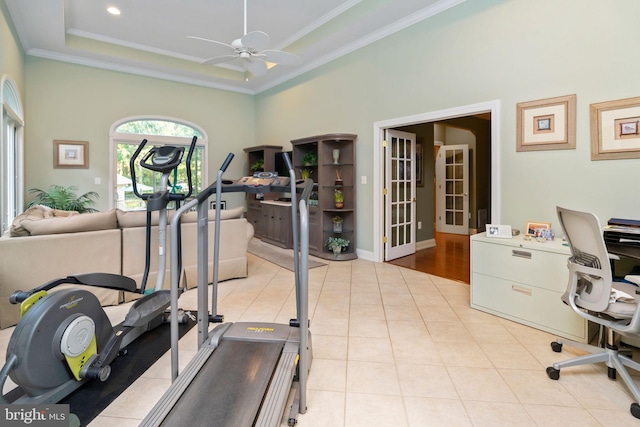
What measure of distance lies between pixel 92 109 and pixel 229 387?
619 centimetres

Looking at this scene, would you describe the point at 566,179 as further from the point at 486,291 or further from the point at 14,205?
the point at 14,205

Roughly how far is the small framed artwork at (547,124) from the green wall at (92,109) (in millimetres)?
5962

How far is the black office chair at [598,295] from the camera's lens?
5.84 ft

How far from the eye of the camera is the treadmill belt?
142 cm

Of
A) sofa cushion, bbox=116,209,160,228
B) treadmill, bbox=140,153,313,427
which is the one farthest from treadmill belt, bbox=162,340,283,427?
sofa cushion, bbox=116,209,160,228

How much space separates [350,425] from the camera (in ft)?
5.29

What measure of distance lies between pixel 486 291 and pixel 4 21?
19.4ft

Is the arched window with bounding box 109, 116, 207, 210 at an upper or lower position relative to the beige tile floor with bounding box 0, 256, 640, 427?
upper

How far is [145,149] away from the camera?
662cm

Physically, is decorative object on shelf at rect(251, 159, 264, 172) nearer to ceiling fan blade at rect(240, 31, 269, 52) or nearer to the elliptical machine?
ceiling fan blade at rect(240, 31, 269, 52)

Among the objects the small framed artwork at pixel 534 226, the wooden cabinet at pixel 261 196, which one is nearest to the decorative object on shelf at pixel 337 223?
the wooden cabinet at pixel 261 196

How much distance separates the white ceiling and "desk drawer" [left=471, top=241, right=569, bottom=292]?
2880 mm

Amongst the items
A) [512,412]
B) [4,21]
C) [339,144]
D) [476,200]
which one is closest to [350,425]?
[512,412]

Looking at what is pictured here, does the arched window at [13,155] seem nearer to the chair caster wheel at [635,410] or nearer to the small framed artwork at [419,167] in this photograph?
the small framed artwork at [419,167]
